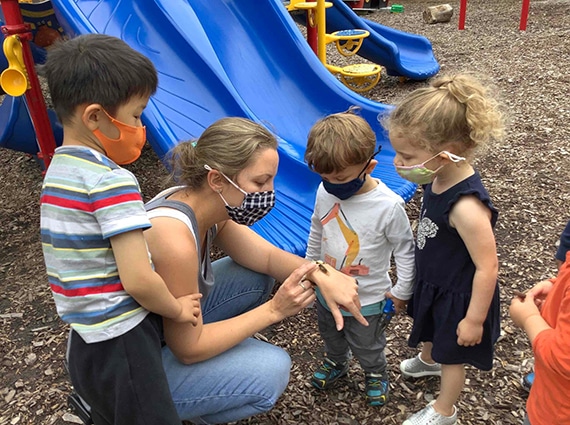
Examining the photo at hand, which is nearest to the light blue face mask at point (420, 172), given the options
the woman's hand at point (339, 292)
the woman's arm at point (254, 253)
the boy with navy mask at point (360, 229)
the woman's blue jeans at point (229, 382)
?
the boy with navy mask at point (360, 229)

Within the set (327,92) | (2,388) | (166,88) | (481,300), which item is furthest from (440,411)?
(327,92)

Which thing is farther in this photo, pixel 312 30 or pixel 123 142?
pixel 312 30

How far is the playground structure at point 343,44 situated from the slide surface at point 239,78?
1088 millimetres

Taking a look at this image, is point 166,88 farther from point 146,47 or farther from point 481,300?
point 481,300

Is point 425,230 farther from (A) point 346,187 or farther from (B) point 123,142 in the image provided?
(B) point 123,142

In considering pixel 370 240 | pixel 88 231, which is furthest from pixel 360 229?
pixel 88 231

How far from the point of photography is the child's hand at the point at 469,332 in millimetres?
1694

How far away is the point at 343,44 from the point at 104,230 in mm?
5563

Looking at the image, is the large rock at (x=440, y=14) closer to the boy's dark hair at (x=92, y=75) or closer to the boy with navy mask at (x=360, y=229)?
the boy with navy mask at (x=360, y=229)

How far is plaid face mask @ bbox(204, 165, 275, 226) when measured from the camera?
1.74 meters

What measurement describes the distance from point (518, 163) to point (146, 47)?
2.93 meters

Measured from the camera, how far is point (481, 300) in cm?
165

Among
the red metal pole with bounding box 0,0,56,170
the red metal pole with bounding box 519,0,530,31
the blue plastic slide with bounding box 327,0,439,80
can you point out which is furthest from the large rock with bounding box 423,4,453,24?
the red metal pole with bounding box 0,0,56,170

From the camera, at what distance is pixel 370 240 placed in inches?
74.2
